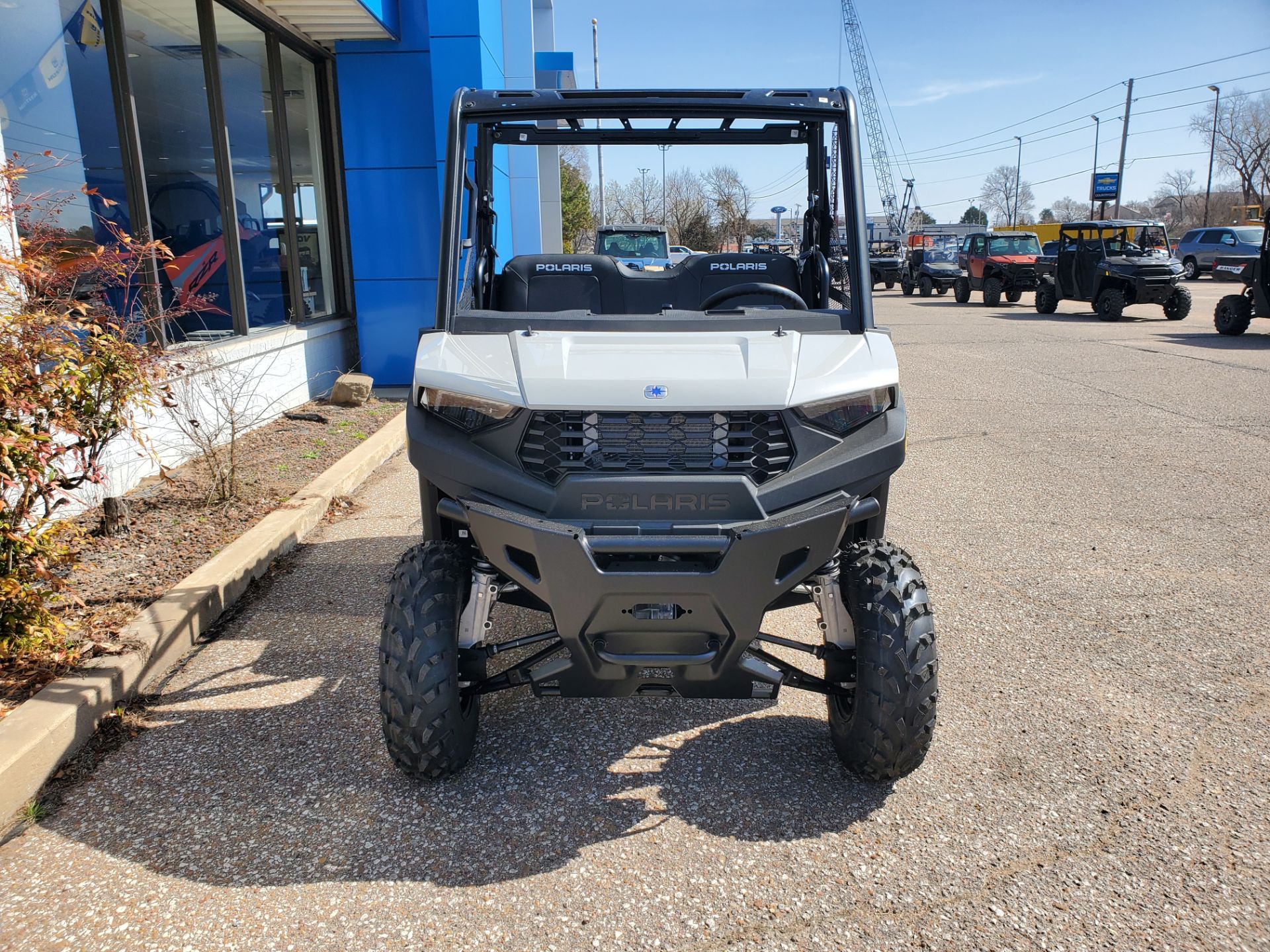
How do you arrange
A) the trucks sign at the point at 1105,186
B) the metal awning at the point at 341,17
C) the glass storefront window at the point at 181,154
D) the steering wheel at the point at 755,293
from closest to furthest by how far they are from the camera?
the steering wheel at the point at 755,293, the glass storefront window at the point at 181,154, the metal awning at the point at 341,17, the trucks sign at the point at 1105,186

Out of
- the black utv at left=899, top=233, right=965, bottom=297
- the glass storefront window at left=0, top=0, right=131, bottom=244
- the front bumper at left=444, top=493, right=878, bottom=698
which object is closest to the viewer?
the front bumper at left=444, top=493, right=878, bottom=698

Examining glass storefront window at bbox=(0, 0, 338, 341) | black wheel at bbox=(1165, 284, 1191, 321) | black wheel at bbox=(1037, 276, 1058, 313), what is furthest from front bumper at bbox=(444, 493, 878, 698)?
black wheel at bbox=(1037, 276, 1058, 313)

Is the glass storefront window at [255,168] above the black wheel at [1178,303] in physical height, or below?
above

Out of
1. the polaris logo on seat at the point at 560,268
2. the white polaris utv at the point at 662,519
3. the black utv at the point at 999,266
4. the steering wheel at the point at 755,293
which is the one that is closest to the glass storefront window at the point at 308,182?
the polaris logo on seat at the point at 560,268

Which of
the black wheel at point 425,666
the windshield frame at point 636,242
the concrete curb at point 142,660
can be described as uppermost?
the windshield frame at point 636,242

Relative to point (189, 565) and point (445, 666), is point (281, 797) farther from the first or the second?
point (189, 565)

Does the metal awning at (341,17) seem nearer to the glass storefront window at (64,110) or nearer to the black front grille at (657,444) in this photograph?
the glass storefront window at (64,110)

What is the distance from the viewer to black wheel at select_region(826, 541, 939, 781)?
9.23ft

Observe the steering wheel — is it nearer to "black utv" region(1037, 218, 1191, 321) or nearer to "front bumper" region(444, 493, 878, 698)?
"front bumper" region(444, 493, 878, 698)

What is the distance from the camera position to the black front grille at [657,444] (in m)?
2.78

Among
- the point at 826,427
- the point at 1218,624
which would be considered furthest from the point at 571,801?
the point at 1218,624

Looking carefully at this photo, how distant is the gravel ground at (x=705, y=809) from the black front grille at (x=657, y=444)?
1.07m

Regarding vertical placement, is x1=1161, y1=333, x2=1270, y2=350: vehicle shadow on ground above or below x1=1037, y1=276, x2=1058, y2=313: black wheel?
below

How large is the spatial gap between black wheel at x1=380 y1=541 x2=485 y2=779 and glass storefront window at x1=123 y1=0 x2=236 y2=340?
5.23 m
